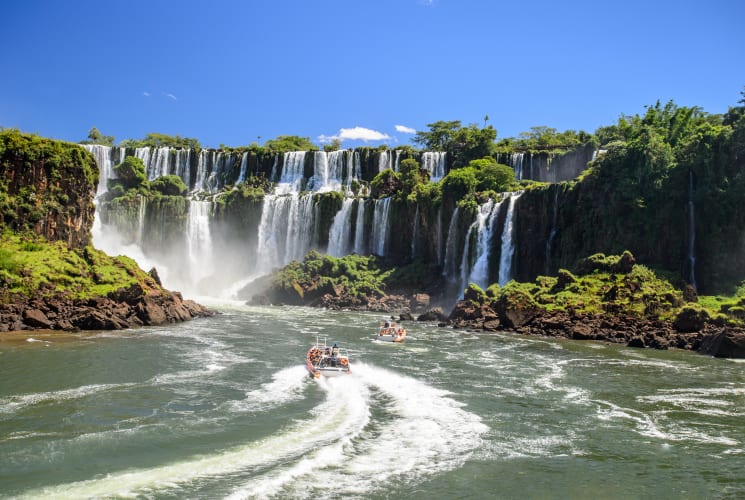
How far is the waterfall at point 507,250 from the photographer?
2190 inches

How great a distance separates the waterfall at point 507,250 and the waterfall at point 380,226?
59.5 ft

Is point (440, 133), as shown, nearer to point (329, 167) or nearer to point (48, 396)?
point (329, 167)

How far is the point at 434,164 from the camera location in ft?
280

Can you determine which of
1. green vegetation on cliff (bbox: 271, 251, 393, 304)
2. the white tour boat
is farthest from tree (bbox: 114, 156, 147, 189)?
the white tour boat

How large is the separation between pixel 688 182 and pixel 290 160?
188 ft

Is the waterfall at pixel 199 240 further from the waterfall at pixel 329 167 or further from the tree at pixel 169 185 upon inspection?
the waterfall at pixel 329 167

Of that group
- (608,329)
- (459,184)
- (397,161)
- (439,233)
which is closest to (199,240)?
(397,161)

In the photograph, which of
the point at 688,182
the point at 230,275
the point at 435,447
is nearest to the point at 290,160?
the point at 230,275

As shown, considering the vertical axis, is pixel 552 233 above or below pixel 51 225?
above

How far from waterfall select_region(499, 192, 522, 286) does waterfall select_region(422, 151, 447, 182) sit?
94.4 ft

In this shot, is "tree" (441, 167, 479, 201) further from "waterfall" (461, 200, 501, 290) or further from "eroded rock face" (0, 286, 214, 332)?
"eroded rock face" (0, 286, 214, 332)

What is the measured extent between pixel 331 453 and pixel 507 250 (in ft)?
140

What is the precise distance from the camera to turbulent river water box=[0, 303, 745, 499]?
14.2m

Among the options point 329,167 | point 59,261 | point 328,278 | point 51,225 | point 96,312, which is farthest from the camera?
point 329,167
